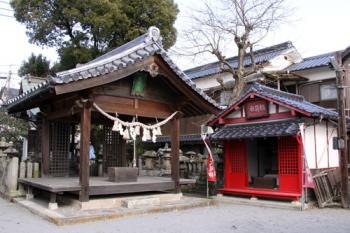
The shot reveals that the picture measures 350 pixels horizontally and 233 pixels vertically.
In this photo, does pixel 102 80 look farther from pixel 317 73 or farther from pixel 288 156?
pixel 317 73

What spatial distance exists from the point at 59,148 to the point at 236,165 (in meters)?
7.18

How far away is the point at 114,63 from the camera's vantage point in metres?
9.95

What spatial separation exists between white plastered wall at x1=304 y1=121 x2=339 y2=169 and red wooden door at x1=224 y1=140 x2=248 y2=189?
2.51 m

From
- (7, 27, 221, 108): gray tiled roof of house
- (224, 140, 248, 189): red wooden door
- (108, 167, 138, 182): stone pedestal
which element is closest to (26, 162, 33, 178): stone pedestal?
(7, 27, 221, 108): gray tiled roof of house

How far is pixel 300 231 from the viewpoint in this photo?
27.6 feet

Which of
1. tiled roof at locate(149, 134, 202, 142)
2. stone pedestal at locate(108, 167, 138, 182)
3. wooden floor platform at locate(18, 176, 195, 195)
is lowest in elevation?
wooden floor platform at locate(18, 176, 195, 195)

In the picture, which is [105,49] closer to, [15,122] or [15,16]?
[15,16]

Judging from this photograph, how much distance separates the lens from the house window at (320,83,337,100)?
20.5m

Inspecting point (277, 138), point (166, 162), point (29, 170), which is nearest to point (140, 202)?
point (29, 170)

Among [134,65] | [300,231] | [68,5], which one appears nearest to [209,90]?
[68,5]

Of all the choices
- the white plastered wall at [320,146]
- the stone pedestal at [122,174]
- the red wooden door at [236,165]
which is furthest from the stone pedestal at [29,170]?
the white plastered wall at [320,146]

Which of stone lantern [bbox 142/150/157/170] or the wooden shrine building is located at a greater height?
the wooden shrine building

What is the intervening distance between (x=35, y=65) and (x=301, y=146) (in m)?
23.3

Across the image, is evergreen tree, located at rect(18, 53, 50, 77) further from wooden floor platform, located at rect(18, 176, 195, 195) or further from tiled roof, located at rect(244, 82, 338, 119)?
tiled roof, located at rect(244, 82, 338, 119)
